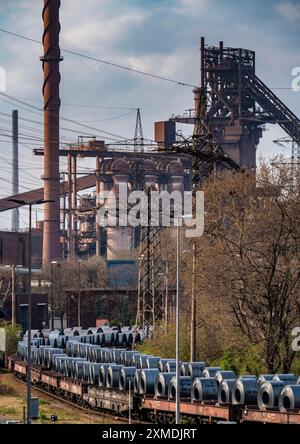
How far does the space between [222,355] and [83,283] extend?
64148mm

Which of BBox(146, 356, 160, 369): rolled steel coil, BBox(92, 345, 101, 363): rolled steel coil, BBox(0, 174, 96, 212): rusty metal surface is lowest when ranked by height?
BBox(92, 345, 101, 363): rolled steel coil

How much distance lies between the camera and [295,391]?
32750 mm

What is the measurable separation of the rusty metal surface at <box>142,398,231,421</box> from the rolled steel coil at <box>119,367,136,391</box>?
2.90 meters

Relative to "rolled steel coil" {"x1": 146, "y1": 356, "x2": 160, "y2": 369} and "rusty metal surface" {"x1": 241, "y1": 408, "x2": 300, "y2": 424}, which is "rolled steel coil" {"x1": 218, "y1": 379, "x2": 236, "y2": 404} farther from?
"rolled steel coil" {"x1": 146, "y1": 356, "x2": 160, "y2": 369}

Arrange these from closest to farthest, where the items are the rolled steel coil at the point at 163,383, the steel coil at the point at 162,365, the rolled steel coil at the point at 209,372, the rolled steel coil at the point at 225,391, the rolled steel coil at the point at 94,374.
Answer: the rolled steel coil at the point at 225,391
the rolled steel coil at the point at 163,383
the rolled steel coil at the point at 209,372
the steel coil at the point at 162,365
the rolled steel coil at the point at 94,374

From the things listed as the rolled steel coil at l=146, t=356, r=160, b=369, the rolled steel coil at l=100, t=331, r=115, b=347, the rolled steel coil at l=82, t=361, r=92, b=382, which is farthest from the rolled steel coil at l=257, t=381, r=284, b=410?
the rolled steel coil at l=100, t=331, r=115, b=347

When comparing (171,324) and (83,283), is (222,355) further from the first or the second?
(83,283)

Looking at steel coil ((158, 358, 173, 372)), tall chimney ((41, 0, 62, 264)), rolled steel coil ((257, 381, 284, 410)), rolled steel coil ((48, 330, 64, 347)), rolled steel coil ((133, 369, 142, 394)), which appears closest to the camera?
rolled steel coil ((257, 381, 284, 410))

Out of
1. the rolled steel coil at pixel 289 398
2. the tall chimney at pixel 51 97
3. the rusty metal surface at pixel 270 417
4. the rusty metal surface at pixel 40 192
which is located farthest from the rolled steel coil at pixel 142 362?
the rusty metal surface at pixel 40 192

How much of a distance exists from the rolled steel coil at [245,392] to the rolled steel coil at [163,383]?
4.19 meters

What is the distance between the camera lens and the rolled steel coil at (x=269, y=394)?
33594 millimetres

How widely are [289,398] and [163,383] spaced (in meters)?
7.25

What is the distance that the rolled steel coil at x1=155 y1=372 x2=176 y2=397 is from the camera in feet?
128

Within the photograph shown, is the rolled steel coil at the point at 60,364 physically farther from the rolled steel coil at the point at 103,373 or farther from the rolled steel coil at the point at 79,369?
the rolled steel coil at the point at 103,373
